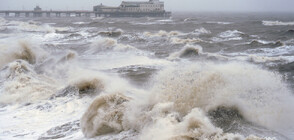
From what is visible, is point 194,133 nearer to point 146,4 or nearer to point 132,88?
point 132,88

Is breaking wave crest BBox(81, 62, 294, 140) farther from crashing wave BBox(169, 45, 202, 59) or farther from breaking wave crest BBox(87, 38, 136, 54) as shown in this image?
breaking wave crest BBox(87, 38, 136, 54)

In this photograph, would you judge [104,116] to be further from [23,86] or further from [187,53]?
[187,53]

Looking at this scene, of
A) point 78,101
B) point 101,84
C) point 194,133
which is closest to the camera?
point 194,133

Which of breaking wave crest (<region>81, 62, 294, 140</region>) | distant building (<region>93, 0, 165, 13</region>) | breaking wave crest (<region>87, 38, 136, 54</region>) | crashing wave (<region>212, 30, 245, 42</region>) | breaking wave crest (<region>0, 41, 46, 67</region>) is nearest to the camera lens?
breaking wave crest (<region>81, 62, 294, 140</region>)

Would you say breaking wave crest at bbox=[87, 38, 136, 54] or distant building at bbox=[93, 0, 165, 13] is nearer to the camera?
breaking wave crest at bbox=[87, 38, 136, 54]

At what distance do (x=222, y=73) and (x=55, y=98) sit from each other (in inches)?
171

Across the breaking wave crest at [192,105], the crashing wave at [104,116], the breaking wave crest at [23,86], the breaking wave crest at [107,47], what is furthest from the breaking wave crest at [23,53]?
the breaking wave crest at [192,105]

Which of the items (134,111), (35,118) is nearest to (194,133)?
(134,111)

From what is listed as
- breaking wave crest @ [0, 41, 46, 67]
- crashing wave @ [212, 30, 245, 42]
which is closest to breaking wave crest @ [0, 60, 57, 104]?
breaking wave crest @ [0, 41, 46, 67]

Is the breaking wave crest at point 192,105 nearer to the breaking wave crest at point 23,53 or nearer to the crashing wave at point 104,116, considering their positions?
the crashing wave at point 104,116

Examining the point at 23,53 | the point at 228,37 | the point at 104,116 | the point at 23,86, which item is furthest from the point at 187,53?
the point at 228,37

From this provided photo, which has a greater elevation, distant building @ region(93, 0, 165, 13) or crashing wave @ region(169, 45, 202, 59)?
distant building @ region(93, 0, 165, 13)

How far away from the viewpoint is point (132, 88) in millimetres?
9141

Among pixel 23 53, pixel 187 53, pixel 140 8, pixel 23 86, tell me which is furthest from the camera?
pixel 140 8
